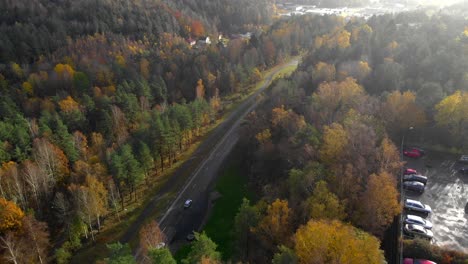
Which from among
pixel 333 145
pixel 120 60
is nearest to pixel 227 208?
pixel 333 145

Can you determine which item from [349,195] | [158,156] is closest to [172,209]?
[158,156]

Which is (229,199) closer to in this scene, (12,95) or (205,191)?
(205,191)

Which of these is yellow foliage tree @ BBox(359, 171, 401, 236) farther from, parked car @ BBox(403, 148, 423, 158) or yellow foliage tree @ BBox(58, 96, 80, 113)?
yellow foliage tree @ BBox(58, 96, 80, 113)

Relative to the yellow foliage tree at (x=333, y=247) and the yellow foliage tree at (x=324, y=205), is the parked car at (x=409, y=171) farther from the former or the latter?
the yellow foliage tree at (x=333, y=247)

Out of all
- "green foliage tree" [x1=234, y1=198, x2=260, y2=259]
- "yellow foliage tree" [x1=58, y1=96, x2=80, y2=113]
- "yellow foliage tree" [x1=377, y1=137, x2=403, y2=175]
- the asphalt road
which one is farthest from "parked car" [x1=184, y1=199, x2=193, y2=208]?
"yellow foliage tree" [x1=58, y1=96, x2=80, y2=113]

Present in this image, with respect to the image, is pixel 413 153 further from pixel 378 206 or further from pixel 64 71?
pixel 64 71

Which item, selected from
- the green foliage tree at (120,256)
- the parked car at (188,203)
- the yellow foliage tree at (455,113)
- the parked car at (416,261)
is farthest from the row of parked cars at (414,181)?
the green foliage tree at (120,256)

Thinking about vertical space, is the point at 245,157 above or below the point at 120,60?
below
